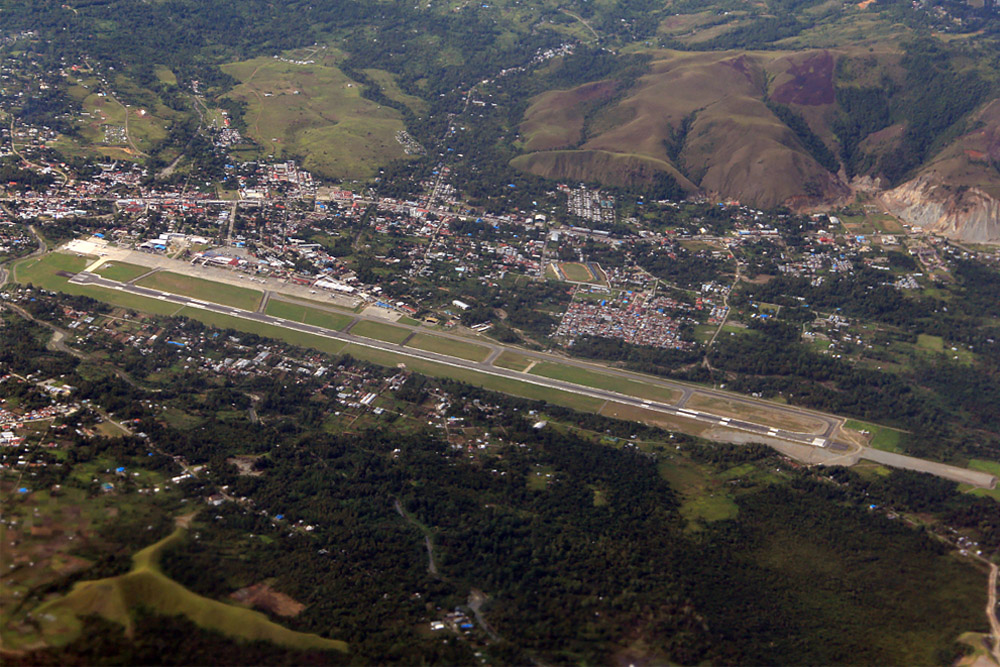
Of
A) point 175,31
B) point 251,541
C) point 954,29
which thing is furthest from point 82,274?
point 954,29

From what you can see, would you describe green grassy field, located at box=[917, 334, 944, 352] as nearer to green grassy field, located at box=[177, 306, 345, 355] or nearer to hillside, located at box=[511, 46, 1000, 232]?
hillside, located at box=[511, 46, 1000, 232]

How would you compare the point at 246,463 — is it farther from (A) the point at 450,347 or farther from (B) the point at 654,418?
(B) the point at 654,418

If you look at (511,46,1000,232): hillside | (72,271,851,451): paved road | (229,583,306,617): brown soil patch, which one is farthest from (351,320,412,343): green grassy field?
(511,46,1000,232): hillside

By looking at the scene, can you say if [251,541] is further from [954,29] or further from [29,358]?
[954,29]

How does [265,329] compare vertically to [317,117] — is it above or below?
below

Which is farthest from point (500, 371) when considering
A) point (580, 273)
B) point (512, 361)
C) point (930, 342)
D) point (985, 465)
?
point (930, 342)

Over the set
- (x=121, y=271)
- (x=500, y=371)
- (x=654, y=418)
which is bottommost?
(x=654, y=418)
